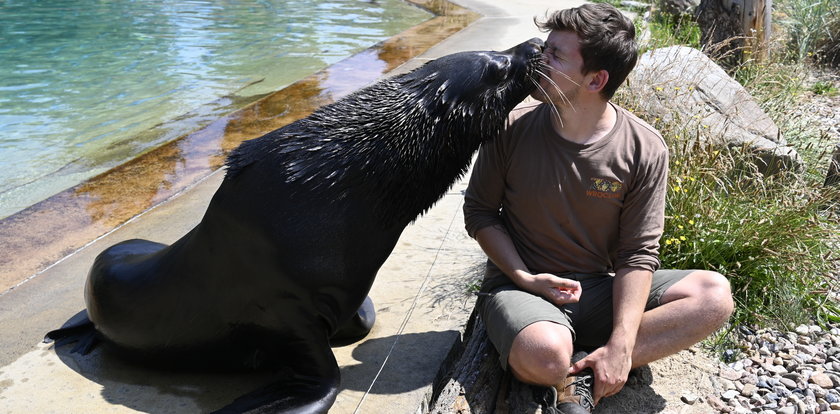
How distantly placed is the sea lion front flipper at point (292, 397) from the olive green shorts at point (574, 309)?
26.7 inches

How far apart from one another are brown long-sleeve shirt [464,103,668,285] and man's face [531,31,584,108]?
5.0 inches

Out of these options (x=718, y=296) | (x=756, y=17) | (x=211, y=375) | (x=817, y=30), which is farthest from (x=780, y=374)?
(x=817, y=30)

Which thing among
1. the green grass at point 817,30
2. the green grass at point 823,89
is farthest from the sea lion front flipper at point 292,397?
the green grass at point 817,30

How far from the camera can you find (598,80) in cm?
311

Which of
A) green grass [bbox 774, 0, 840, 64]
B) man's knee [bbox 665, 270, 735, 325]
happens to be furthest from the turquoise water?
green grass [bbox 774, 0, 840, 64]

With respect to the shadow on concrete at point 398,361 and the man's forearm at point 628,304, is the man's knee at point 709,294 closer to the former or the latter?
the man's forearm at point 628,304

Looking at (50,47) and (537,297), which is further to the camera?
(50,47)

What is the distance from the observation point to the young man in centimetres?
299

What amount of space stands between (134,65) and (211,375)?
386 inches

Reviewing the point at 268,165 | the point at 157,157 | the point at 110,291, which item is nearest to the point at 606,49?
the point at 268,165

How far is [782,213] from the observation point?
408 cm

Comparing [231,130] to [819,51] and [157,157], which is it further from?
[819,51]

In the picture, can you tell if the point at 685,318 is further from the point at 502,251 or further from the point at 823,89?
the point at 823,89

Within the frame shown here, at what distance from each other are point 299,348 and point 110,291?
0.90 meters
